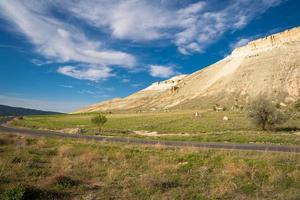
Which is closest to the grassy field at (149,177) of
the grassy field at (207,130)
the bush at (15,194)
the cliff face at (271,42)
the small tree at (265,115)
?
the bush at (15,194)

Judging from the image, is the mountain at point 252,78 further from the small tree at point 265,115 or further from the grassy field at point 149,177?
the grassy field at point 149,177

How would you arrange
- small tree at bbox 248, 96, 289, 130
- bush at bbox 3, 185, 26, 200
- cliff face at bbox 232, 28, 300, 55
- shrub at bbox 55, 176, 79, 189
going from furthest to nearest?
cliff face at bbox 232, 28, 300, 55, small tree at bbox 248, 96, 289, 130, shrub at bbox 55, 176, 79, 189, bush at bbox 3, 185, 26, 200

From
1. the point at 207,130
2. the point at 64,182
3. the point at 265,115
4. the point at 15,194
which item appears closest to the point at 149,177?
the point at 64,182

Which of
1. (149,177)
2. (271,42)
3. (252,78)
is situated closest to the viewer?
(149,177)

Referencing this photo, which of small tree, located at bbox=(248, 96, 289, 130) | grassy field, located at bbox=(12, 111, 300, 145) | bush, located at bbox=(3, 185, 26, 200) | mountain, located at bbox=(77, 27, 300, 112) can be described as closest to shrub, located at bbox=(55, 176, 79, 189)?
bush, located at bbox=(3, 185, 26, 200)

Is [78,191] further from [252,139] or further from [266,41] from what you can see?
[266,41]

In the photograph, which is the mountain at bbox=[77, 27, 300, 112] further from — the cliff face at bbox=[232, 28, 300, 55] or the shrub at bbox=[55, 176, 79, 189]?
the shrub at bbox=[55, 176, 79, 189]

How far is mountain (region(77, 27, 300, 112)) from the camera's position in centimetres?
10037

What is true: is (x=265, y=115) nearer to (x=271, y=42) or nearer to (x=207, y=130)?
(x=207, y=130)

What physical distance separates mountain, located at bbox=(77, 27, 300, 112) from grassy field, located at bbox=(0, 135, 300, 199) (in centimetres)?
8581

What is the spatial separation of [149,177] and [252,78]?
11154 cm

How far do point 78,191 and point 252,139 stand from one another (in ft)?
76.6

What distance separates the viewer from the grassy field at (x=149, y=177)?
31.8 feet

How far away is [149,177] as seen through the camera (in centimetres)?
1153
